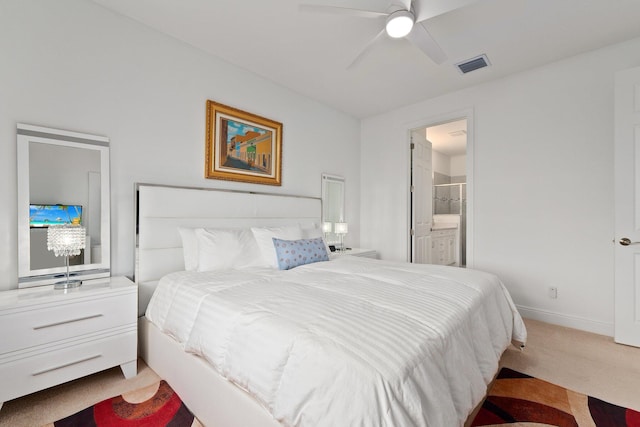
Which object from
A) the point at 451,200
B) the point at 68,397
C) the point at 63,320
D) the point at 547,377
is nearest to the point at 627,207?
the point at 547,377

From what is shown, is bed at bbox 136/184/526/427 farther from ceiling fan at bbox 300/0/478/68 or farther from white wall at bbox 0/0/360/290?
→ ceiling fan at bbox 300/0/478/68

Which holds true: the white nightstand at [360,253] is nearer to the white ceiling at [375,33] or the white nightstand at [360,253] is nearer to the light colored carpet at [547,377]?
the light colored carpet at [547,377]

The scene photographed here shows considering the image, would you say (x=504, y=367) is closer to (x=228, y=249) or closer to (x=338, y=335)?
(x=338, y=335)

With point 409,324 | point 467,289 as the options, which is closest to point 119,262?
point 409,324

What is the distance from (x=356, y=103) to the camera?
13.1 feet

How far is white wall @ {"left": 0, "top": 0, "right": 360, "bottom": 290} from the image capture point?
1.85 m

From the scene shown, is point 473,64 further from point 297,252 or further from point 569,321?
point 569,321

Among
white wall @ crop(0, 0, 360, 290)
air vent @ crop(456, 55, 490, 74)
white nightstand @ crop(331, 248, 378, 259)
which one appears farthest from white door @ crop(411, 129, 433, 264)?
white wall @ crop(0, 0, 360, 290)

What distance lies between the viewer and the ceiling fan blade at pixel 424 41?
204cm

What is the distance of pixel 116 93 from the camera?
2.26 metres

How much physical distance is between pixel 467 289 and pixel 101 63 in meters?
3.05

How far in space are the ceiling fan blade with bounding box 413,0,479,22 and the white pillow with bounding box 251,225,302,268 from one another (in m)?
2.00

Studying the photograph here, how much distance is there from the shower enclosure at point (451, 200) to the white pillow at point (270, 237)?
497 centimetres

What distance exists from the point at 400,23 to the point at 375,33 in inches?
23.2
